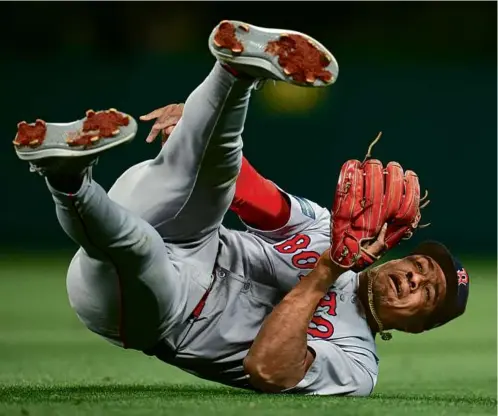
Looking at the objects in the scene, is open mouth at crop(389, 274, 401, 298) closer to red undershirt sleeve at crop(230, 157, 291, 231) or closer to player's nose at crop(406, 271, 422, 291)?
player's nose at crop(406, 271, 422, 291)

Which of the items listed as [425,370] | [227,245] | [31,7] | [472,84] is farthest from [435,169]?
[227,245]

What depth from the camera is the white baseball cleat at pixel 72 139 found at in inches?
99.2

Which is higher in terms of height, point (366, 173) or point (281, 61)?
point (281, 61)

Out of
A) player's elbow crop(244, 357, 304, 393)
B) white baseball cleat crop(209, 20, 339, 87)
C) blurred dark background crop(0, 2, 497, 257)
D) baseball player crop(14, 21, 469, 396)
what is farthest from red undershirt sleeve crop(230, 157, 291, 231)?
blurred dark background crop(0, 2, 497, 257)

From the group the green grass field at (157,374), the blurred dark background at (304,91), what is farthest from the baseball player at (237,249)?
the blurred dark background at (304,91)

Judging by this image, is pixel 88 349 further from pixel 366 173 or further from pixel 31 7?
pixel 31 7

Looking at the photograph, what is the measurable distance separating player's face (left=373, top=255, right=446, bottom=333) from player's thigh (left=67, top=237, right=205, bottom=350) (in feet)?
1.88

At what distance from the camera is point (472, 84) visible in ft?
30.1

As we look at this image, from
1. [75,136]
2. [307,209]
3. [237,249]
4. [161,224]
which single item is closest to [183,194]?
[161,224]

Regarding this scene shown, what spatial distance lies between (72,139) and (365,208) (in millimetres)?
927

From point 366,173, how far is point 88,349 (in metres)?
2.26

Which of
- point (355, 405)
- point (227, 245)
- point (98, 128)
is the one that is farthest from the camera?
point (227, 245)

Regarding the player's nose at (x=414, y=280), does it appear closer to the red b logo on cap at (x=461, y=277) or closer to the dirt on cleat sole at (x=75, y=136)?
the red b logo on cap at (x=461, y=277)

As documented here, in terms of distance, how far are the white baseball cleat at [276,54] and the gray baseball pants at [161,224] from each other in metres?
0.13
